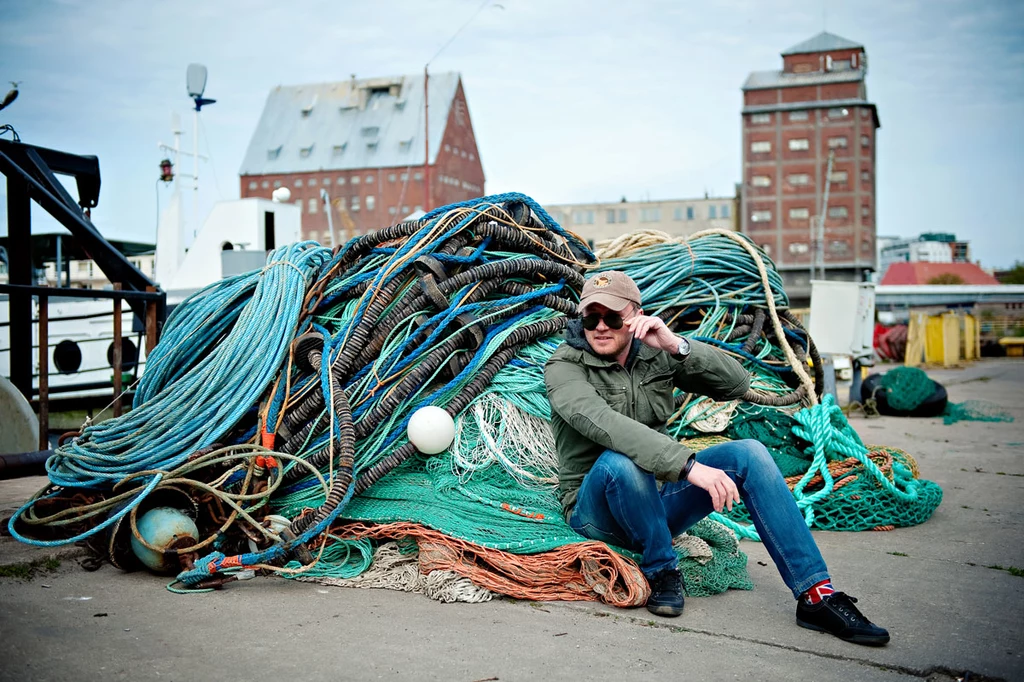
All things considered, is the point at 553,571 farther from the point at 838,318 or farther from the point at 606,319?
the point at 838,318

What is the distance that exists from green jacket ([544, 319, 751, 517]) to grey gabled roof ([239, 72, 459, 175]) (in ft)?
165

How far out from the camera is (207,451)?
146 inches

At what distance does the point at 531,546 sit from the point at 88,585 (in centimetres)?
168

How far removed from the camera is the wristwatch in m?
3.26

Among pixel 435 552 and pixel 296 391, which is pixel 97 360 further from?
pixel 435 552

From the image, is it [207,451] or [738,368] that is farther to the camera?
[207,451]

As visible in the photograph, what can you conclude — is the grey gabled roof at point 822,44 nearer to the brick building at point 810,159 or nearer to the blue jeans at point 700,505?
the brick building at point 810,159

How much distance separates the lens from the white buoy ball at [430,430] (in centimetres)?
394

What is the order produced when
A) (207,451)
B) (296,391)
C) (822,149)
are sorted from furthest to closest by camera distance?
(822,149), (296,391), (207,451)

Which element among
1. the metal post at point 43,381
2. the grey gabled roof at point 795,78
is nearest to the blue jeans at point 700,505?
the metal post at point 43,381

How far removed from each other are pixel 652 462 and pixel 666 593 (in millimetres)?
508

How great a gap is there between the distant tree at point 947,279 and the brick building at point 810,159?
2803cm

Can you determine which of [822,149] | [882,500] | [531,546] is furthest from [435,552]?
[822,149]

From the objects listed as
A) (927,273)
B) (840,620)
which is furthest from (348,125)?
(927,273)
